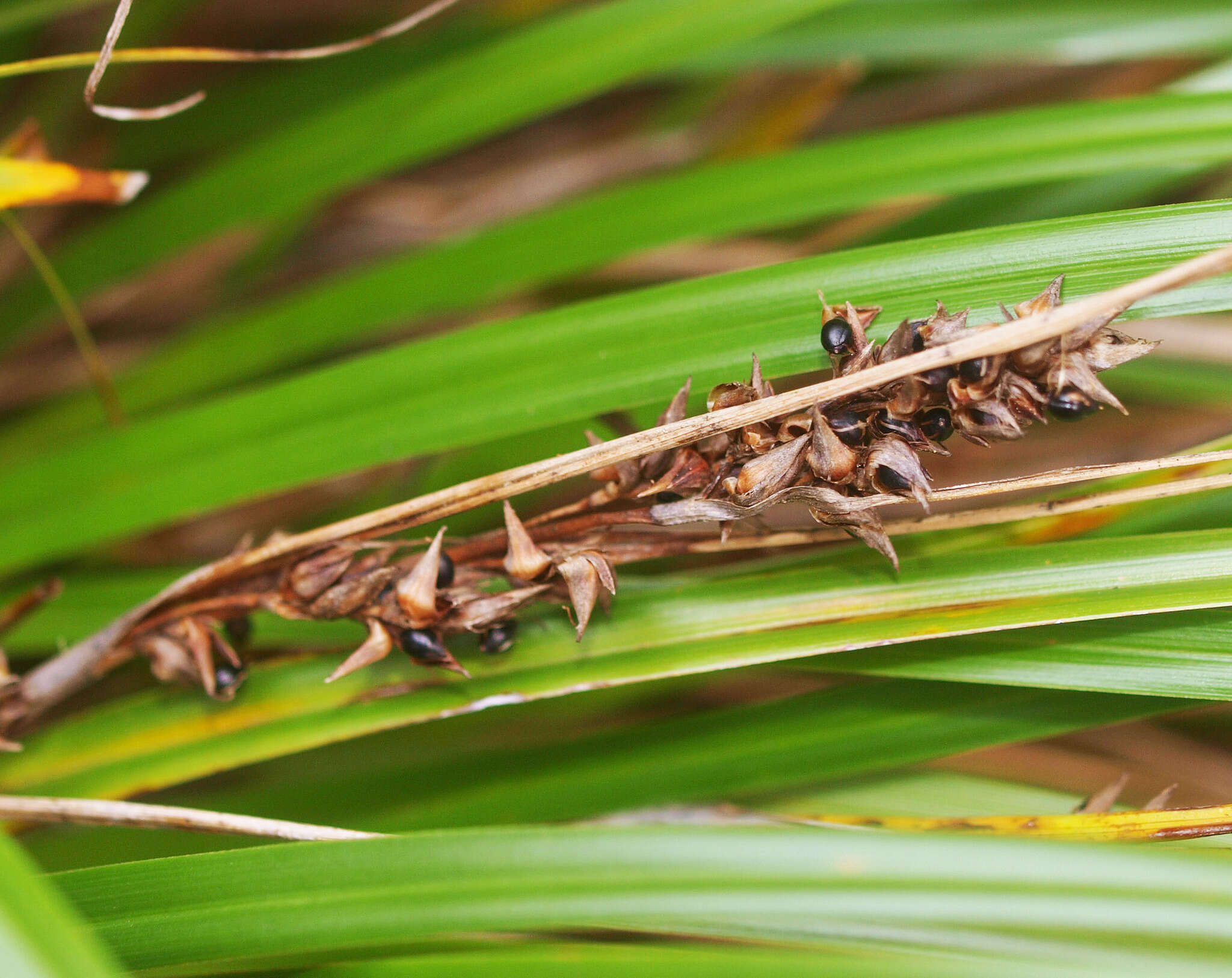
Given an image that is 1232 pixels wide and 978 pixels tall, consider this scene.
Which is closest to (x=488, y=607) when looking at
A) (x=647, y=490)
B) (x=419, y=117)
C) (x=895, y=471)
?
(x=647, y=490)

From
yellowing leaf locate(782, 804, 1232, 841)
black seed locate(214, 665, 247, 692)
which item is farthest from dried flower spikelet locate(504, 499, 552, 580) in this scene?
yellowing leaf locate(782, 804, 1232, 841)

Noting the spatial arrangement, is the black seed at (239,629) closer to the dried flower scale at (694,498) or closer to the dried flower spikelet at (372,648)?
the dried flower scale at (694,498)

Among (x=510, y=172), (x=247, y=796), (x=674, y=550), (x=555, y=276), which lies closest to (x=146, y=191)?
(x=510, y=172)

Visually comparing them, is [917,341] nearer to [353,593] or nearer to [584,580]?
[584,580]

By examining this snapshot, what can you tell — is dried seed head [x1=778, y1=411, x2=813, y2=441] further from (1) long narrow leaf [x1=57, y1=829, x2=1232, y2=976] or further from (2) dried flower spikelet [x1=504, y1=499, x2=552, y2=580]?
(1) long narrow leaf [x1=57, y1=829, x2=1232, y2=976]

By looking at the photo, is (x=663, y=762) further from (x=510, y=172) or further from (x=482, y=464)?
A: (x=510, y=172)

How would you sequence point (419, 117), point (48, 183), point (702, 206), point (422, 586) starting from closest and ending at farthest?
point (422, 586)
point (48, 183)
point (702, 206)
point (419, 117)
